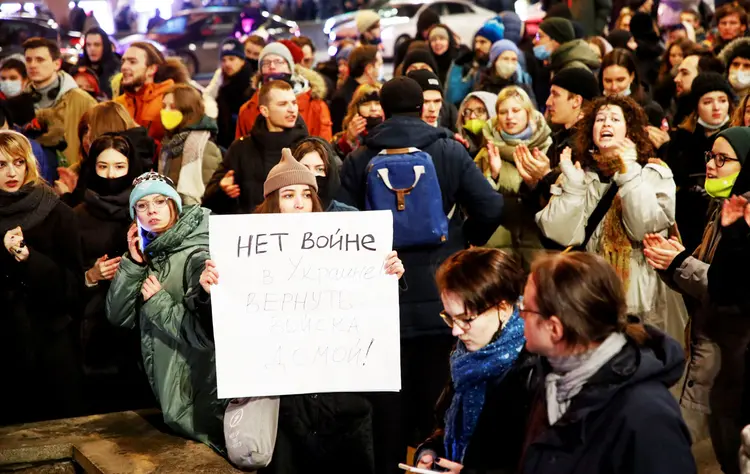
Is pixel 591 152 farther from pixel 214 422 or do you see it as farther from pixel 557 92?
pixel 214 422

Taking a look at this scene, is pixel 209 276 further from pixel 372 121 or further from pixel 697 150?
pixel 697 150

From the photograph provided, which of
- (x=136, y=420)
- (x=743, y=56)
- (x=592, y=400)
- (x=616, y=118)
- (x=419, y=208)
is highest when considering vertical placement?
(x=743, y=56)

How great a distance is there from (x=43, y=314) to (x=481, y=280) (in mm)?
3491

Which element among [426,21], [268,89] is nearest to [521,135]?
[268,89]

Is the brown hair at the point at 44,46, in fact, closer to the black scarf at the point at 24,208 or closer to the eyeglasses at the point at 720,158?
the black scarf at the point at 24,208

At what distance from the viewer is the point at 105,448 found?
5492mm

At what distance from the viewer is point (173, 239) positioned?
518cm

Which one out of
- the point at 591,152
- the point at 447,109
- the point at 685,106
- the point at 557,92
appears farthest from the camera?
the point at 447,109

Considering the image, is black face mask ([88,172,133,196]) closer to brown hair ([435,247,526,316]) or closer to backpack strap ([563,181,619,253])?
backpack strap ([563,181,619,253])

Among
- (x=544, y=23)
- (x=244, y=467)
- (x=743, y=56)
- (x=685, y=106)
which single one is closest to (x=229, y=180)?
(x=244, y=467)

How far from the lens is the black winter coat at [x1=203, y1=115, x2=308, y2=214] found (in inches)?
282

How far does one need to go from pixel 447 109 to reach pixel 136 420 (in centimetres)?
434

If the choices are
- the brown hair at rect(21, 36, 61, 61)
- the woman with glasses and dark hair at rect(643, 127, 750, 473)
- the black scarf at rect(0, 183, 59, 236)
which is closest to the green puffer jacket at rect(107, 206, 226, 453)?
the black scarf at rect(0, 183, 59, 236)

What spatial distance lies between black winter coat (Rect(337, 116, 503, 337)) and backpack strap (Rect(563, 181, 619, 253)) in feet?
1.81
